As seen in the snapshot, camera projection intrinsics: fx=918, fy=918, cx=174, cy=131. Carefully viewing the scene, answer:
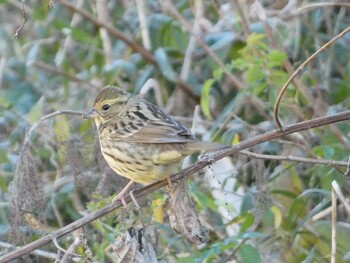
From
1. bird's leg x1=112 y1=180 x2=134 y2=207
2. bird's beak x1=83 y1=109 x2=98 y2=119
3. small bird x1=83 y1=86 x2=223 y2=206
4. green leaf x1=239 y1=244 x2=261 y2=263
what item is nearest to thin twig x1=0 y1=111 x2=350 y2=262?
bird's leg x1=112 y1=180 x2=134 y2=207

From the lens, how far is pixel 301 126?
113 inches

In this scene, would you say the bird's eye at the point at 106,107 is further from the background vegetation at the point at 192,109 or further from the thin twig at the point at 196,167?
the thin twig at the point at 196,167

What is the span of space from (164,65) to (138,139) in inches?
58.4

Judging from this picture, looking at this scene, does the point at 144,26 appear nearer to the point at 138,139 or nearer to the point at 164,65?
the point at 164,65

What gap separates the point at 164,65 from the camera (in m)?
5.21

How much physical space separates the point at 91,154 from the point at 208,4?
6.76 ft

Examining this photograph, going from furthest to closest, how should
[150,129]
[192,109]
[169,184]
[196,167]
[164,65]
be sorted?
[192,109]
[164,65]
[150,129]
[169,184]
[196,167]

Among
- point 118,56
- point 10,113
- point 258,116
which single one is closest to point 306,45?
point 258,116

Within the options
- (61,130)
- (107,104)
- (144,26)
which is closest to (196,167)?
(61,130)

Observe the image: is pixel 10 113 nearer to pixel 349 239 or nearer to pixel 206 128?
pixel 206 128

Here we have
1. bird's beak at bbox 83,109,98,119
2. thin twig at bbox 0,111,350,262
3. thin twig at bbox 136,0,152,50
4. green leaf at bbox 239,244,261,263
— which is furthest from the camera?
thin twig at bbox 136,0,152,50

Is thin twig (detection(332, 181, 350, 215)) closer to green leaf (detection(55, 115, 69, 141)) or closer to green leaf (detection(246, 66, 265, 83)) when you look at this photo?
green leaf (detection(246, 66, 265, 83))

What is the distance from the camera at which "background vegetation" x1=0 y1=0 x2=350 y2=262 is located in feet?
12.4

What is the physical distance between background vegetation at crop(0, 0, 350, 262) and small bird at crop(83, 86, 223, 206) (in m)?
0.11
